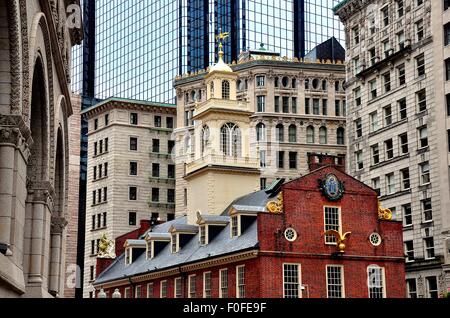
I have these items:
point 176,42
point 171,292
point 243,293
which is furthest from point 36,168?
point 176,42

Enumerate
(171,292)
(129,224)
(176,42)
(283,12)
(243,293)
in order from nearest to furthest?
(243,293), (171,292), (129,224), (176,42), (283,12)

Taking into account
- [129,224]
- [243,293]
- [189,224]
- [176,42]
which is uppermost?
[176,42]

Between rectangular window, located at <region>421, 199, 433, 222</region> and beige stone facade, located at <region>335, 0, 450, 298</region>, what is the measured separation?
9cm

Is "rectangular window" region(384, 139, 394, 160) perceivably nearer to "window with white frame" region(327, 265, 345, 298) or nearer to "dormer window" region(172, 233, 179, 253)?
"dormer window" region(172, 233, 179, 253)

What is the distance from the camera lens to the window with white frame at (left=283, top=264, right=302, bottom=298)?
60.9 meters

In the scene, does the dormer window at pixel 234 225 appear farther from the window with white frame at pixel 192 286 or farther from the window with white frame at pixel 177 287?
the window with white frame at pixel 177 287

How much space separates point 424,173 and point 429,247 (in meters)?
6.75

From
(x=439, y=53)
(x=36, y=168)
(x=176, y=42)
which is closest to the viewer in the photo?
(x=36, y=168)

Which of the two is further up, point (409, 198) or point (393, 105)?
point (393, 105)

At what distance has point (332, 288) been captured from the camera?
205 feet

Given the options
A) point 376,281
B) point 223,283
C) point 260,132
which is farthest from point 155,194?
point 376,281

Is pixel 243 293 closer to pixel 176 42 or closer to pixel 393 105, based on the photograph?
pixel 393 105

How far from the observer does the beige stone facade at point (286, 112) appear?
127 m

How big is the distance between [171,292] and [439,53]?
1221 inches
